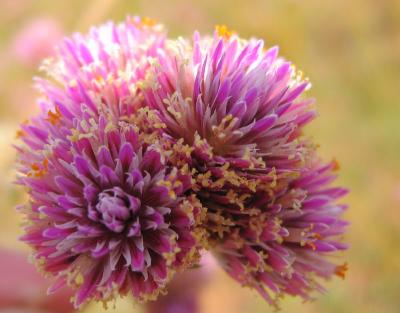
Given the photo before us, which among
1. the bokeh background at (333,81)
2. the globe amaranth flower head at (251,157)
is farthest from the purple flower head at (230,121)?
the bokeh background at (333,81)

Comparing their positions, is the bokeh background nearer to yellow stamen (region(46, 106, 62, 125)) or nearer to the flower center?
yellow stamen (region(46, 106, 62, 125))

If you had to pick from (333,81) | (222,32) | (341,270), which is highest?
(333,81)

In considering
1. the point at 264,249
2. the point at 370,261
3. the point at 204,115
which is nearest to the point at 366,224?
the point at 370,261

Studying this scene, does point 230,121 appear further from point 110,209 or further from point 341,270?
point 341,270

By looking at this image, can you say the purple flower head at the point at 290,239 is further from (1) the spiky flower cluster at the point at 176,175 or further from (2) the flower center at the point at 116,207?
(2) the flower center at the point at 116,207

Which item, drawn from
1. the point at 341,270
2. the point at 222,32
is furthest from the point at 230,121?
the point at 341,270
